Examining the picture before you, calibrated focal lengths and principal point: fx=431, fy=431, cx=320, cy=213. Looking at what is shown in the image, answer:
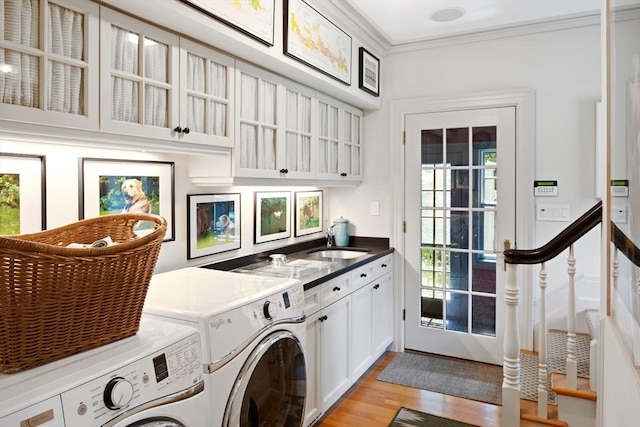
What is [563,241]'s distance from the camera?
2318 mm

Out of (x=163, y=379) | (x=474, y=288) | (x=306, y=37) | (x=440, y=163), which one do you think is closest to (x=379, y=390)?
(x=474, y=288)

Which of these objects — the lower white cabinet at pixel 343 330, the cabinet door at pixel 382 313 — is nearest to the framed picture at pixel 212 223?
the lower white cabinet at pixel 343 330

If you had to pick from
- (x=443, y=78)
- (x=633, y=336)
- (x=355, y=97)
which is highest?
(x=443, y=78)

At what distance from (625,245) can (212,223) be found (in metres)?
2.10

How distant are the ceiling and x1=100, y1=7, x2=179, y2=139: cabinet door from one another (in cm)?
159

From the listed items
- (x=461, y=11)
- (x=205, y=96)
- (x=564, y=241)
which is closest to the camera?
(x=205, y=96)

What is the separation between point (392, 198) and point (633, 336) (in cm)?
308

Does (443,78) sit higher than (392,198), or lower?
higher

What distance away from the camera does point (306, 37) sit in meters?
2.59

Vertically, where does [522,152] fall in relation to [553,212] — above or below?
above

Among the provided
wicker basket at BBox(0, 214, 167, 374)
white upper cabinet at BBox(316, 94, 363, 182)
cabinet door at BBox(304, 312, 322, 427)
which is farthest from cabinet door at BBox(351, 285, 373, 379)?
wicker basket at BBox(0, 214, 167, 374)

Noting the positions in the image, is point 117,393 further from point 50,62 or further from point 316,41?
point 316,41

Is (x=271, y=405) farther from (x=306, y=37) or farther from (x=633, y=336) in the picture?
(x=306, y=37)

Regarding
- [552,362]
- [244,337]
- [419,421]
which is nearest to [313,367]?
[419,421]
